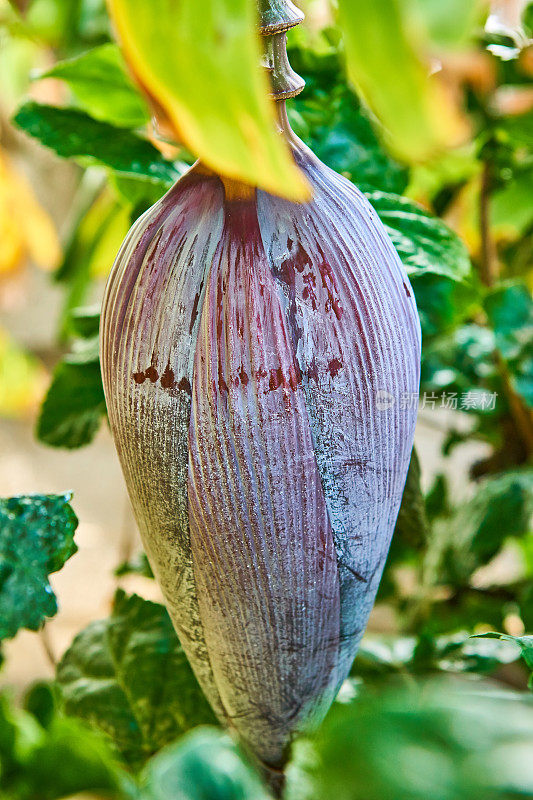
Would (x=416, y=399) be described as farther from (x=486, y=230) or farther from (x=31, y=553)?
(x=486, y=230)

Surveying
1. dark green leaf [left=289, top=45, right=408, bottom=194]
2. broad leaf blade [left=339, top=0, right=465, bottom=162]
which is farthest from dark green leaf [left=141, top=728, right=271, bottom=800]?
dark green leaf [left=289, top=45, right=408, bottom=194]

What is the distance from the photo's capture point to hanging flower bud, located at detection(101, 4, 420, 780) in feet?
1.24

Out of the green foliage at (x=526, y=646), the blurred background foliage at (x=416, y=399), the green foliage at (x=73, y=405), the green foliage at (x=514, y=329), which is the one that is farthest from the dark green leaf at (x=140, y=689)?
the green foliage at (x=514, y=329)

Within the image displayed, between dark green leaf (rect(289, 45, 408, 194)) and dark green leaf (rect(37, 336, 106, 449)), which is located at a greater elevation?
dark green leaf (rect(289, 45, 408, 194))

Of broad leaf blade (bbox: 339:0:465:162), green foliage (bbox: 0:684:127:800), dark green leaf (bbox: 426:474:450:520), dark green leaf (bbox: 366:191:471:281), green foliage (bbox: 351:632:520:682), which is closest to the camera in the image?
broad leaf blade (bbox: 339:0:465:162)

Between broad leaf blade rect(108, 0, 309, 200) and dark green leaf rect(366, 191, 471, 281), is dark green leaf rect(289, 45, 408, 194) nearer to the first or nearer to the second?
dark green leaf rect(366, 191, 471, 281)

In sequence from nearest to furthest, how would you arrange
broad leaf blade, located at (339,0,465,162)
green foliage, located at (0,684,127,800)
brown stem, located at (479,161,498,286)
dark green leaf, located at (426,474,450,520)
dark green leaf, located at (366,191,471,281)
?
1. broad leaf blade, located at (339,0,465,162)
2. green foliage, located at (0,684,127,800)
3. dark green leaf, located at (366,191,471,281)
4. brown stem, located at (479,161,498,286)
5. dark green leaf, located at (426,474,450,520)

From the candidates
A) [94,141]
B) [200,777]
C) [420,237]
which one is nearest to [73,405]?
[94,141]

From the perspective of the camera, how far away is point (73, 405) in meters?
0.67

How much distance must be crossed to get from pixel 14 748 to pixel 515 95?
0.66m

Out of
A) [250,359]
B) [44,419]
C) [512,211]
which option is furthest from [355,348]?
[512,211]

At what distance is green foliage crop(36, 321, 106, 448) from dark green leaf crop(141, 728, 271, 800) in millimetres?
399

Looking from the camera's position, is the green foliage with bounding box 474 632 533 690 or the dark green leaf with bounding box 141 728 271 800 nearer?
the dark green leaf with bounding box 141 728 271 800

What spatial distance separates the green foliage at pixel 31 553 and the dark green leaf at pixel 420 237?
11.2 inches
